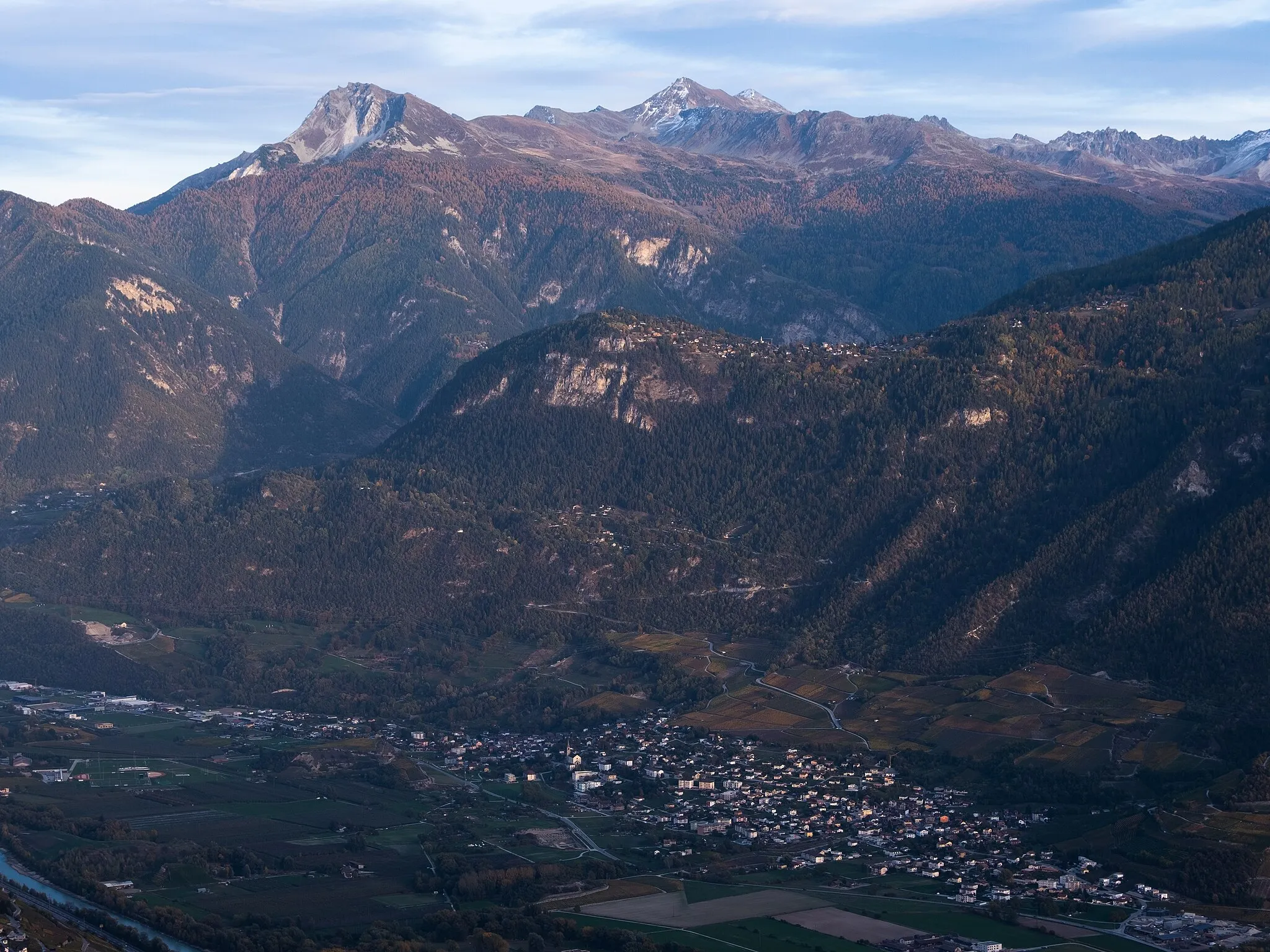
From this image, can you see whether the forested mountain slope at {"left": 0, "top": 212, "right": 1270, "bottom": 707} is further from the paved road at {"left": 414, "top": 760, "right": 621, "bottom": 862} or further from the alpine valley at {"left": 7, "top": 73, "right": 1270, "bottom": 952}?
the paved road at {"left": 414, "top": 760, "right": 621, "bottom": 862}

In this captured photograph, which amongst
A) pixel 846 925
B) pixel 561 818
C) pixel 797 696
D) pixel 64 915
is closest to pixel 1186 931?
pixel 846 925

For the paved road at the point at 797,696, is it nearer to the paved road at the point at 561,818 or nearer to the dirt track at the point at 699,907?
the paved road at the point at 561,818

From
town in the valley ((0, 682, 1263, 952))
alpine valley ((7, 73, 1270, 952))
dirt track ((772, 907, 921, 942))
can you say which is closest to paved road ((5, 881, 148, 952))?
alpine valley ((7, 73, 1270, 952))

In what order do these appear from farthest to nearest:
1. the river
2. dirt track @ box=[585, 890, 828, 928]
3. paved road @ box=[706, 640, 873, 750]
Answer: paved road @ box=[706, 640, 873, 750] → dirt track @ box=[585, 890, 828, 928] → the river

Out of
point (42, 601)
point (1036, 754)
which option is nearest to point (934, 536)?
point (1036, 754)

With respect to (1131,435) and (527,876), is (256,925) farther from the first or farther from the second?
(1131,435)

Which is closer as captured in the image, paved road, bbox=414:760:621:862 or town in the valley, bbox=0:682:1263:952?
town in the valley, bbox=0:682:1263:952

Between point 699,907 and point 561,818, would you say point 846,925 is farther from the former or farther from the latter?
point 561,818
